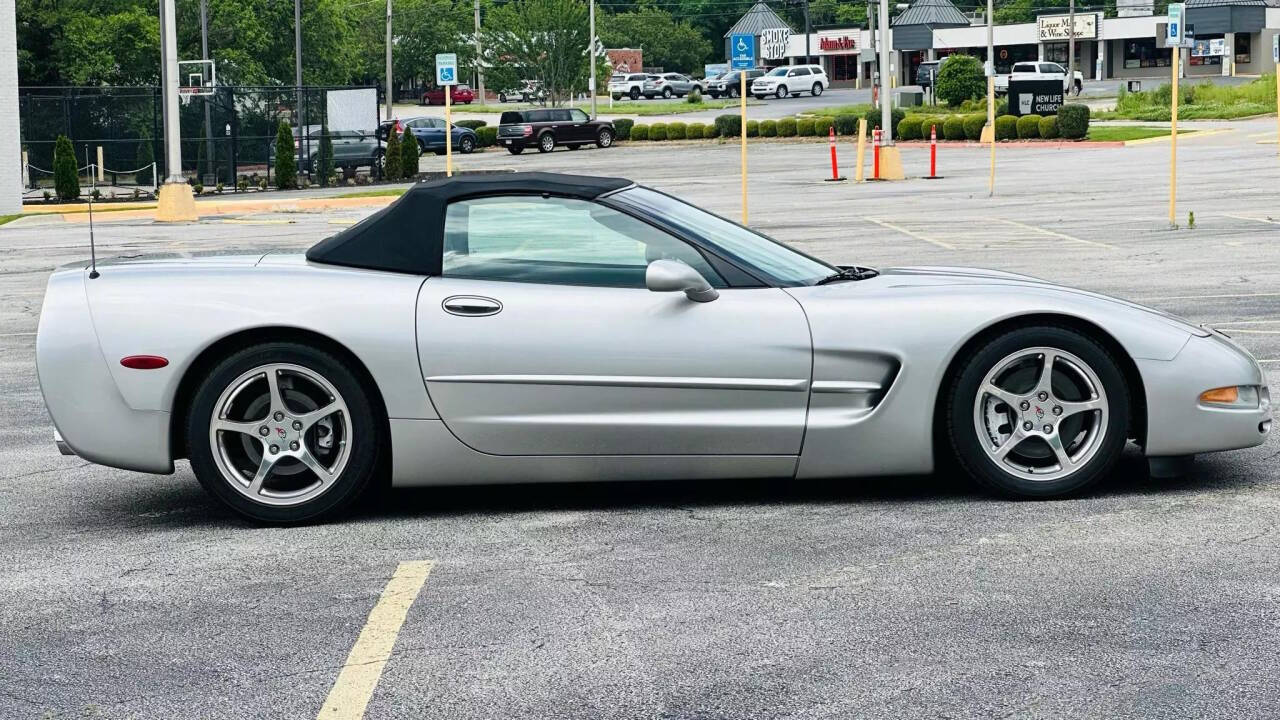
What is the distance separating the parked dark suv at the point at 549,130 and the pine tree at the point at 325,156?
49.2 feet

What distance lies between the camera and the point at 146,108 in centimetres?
3772

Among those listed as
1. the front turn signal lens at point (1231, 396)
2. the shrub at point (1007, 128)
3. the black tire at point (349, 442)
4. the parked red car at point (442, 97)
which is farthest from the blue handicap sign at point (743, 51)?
the parked red car at point (442, 97)

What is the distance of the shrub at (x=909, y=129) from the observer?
52750 mm

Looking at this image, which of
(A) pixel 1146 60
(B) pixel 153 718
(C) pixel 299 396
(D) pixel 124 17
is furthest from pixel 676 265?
(A) pixel 1146 60

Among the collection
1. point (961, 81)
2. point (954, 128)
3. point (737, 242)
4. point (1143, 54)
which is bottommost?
point (737, 242)

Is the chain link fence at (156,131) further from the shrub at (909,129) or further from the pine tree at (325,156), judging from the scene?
the shrub at (909,129)

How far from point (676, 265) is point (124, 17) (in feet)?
211

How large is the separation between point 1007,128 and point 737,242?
1781 inches

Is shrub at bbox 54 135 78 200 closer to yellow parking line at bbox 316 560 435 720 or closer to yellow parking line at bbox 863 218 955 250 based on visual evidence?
yellow parking line at bbox 863 218 955 250

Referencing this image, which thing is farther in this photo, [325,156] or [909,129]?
[909,129]

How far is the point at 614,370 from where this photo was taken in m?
5.92

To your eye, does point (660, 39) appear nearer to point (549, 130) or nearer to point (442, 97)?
point (442, 97)

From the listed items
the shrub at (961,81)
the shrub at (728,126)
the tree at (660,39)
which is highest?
Answer: the tree at (660,39)

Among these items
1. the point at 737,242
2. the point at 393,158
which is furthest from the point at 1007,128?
the point at 737,242
